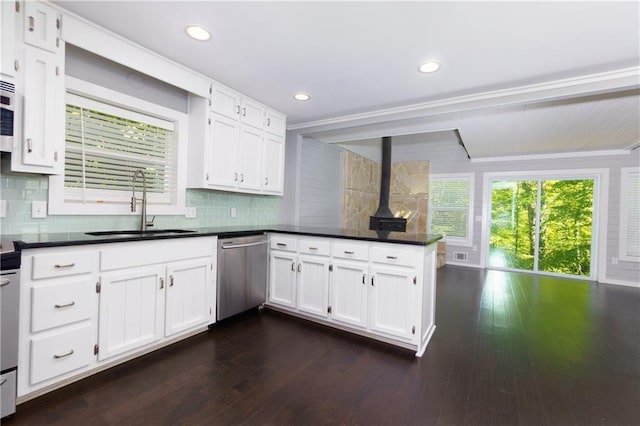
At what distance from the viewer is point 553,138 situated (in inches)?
183

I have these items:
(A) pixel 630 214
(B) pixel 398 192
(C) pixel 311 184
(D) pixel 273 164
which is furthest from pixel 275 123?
(A) pixel 630 214

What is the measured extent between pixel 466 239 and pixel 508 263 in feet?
3.05

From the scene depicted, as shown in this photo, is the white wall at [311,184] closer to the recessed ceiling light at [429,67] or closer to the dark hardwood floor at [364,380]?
the dark hardwood floor at [364,380]

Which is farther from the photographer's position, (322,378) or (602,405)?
(322,378)

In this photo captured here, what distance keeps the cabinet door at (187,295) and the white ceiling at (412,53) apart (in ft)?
5.94

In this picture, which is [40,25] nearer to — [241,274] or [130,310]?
[130,310]

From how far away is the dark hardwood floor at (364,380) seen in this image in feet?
5.51

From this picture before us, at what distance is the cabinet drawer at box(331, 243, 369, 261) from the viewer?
2702mm

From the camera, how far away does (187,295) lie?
2.52 m

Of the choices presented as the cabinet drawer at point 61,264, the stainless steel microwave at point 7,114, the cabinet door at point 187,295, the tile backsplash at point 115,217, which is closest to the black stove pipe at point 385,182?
the tile backsplash at point 115,217

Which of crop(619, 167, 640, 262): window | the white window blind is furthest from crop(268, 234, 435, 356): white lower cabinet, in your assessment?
crop(619, 167, 640, 262): window

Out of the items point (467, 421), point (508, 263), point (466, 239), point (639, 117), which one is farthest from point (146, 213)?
point (508, 263)

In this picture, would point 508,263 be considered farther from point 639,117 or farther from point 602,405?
point 602,405

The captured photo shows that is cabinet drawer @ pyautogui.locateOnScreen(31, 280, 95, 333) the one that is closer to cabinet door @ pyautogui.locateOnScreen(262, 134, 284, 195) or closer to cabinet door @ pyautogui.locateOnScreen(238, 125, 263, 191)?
cabinet door @ pyautogui.locateOnScreen(238, 125, 263, 191)
